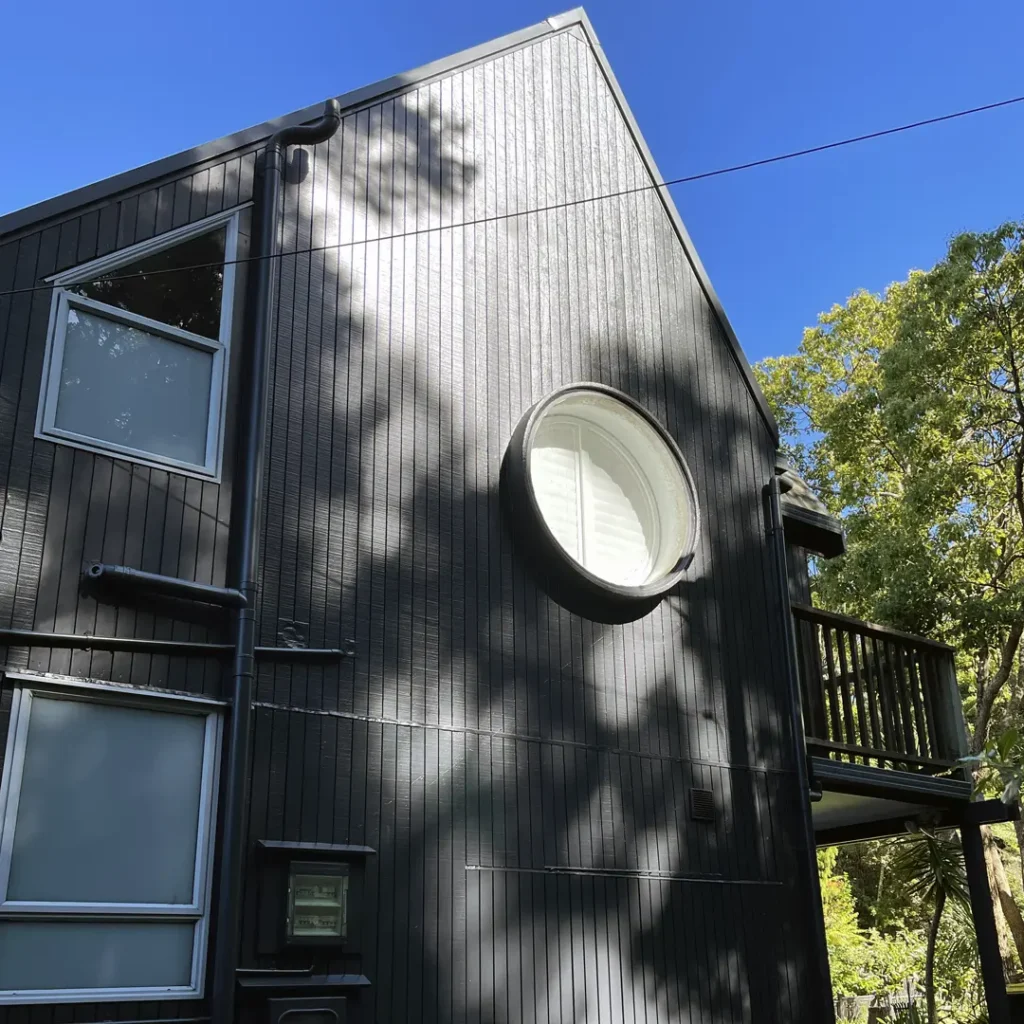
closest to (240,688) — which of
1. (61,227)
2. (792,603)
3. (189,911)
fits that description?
(189,911)

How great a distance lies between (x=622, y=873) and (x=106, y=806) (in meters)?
3.06

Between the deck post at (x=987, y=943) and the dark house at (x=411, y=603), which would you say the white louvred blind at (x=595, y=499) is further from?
the deck post at (x=987, y=943)

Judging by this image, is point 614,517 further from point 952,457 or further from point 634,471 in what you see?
point 952,457

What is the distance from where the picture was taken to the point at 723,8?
15.3m

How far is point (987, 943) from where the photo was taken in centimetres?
870

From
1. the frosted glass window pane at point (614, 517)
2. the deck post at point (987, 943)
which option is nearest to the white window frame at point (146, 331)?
the frosted glass window pane at point (614, 517)

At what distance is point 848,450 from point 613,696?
1199 cm

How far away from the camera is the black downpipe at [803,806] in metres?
7.49

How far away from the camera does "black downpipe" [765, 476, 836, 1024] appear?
24.6 feet

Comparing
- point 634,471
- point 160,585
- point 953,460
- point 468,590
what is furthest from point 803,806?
point 953,460

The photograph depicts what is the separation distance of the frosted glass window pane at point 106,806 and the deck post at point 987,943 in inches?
251

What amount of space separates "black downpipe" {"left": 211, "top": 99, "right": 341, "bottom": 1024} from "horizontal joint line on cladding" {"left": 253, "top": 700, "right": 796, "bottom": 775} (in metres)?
0.25

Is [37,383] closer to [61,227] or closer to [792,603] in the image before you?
[61,227]

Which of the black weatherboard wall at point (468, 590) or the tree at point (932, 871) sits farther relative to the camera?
the tree at point (932, 871)
